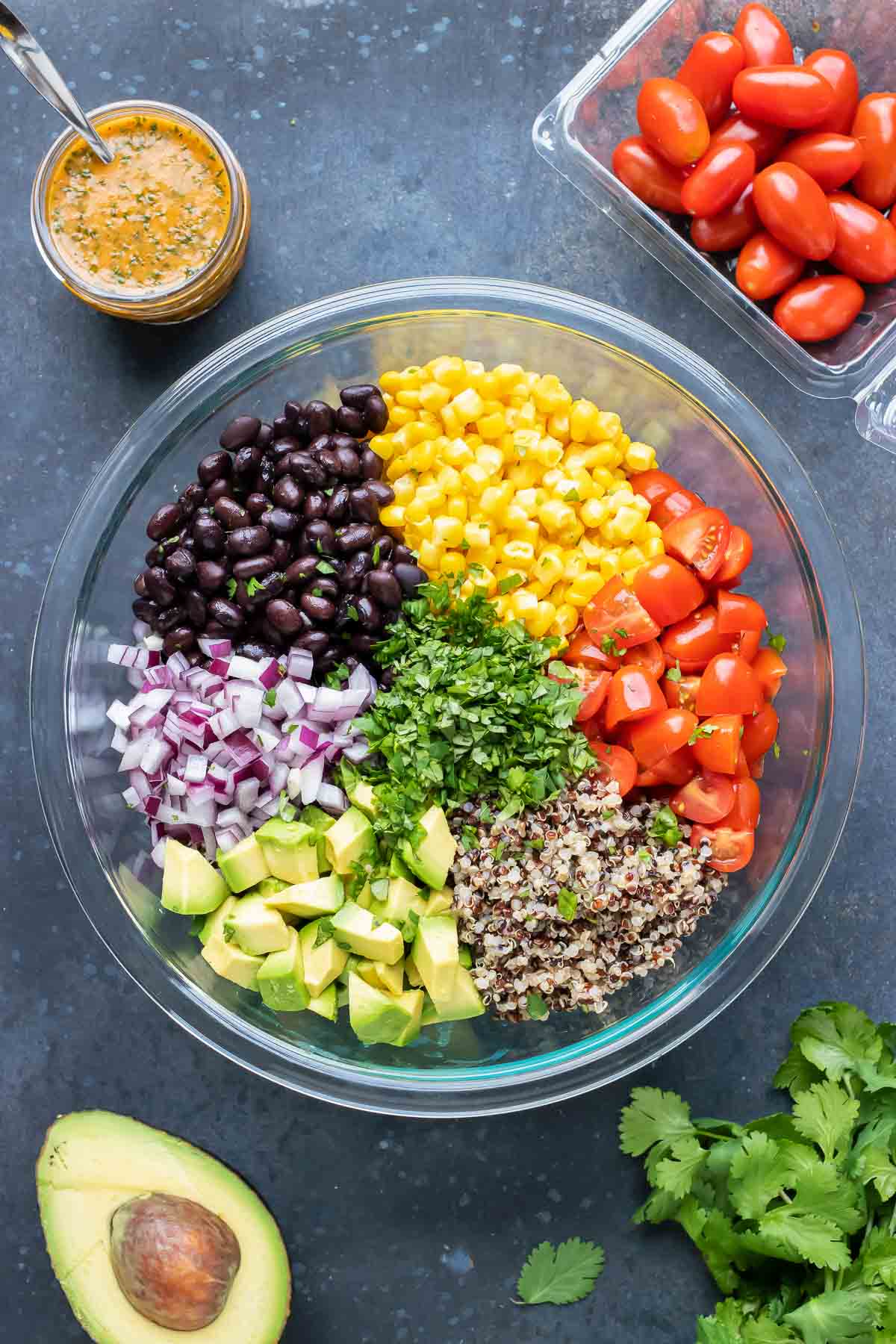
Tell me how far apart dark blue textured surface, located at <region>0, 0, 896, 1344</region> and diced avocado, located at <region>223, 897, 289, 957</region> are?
0.48 meters

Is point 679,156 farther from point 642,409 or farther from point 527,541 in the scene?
point 527,541

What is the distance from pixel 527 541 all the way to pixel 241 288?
0.89m

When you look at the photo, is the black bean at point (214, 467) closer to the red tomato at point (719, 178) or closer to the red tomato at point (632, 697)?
the red tomato at point (632, 697)

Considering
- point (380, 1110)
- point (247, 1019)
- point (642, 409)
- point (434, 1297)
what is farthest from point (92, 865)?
point (642, 409)

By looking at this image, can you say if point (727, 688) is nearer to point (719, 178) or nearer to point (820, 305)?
point (820, 305)

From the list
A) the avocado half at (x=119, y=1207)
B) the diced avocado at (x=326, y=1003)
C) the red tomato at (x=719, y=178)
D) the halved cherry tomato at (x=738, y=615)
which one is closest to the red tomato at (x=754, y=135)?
the red tomato at (x=719, y=178)

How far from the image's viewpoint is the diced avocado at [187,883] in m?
2.18

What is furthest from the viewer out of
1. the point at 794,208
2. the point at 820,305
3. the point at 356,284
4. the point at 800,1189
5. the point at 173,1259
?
the point at 356,284

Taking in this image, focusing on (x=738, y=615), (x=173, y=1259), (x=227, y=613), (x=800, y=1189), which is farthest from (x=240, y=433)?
(x=800, y=1189)

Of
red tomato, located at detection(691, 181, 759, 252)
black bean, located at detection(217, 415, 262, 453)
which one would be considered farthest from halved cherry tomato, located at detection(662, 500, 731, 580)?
black bean, located at detection(217, 415, 262, 453)

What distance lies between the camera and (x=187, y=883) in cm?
218

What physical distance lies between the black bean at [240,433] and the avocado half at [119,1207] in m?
1.36

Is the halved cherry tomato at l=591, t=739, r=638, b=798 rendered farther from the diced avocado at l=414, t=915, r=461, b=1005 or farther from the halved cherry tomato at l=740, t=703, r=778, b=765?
the diced avocado at l=414, t=915, r=461, b=1005

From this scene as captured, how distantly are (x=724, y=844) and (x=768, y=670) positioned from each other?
37 centimetres
